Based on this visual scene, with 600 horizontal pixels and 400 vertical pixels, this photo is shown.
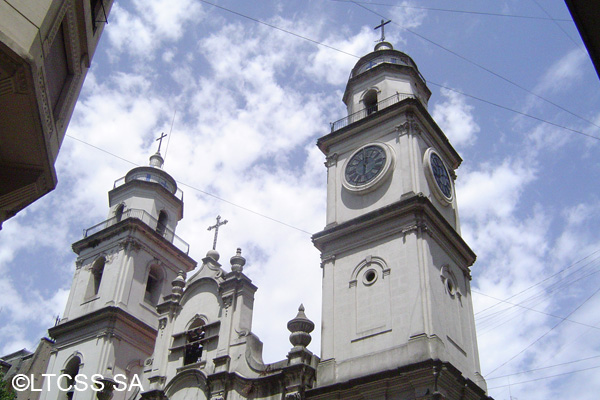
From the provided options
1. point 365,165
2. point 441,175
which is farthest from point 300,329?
point 441,175

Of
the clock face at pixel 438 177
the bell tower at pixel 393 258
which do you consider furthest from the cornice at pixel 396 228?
the clock face at pixel 438 177

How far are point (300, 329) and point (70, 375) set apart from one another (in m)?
11.8

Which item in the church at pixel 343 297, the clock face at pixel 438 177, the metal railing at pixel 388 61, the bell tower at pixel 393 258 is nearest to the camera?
the bell tower at pixel 393 258

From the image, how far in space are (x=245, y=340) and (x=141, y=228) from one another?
9686 mm

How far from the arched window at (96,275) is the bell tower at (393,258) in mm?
12053

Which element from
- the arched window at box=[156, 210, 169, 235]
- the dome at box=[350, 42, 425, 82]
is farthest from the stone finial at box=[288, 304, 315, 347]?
the arched window at box=[156, 210, 169, 235]

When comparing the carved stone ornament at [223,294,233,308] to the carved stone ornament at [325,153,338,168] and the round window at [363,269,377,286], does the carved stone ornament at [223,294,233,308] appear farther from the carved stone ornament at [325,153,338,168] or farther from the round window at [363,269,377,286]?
the carved stone ornament at [325,153,338,168]

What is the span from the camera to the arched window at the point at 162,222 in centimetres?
3120

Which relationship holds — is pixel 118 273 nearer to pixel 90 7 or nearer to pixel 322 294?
pixel 322 294

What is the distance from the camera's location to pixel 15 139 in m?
9.41

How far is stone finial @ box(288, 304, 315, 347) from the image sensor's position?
20609 mm

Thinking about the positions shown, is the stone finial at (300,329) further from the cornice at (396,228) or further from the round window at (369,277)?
the cornice at (396,228)

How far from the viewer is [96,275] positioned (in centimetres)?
2956

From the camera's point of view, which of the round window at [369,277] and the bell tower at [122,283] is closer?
the round window at [369,277]
